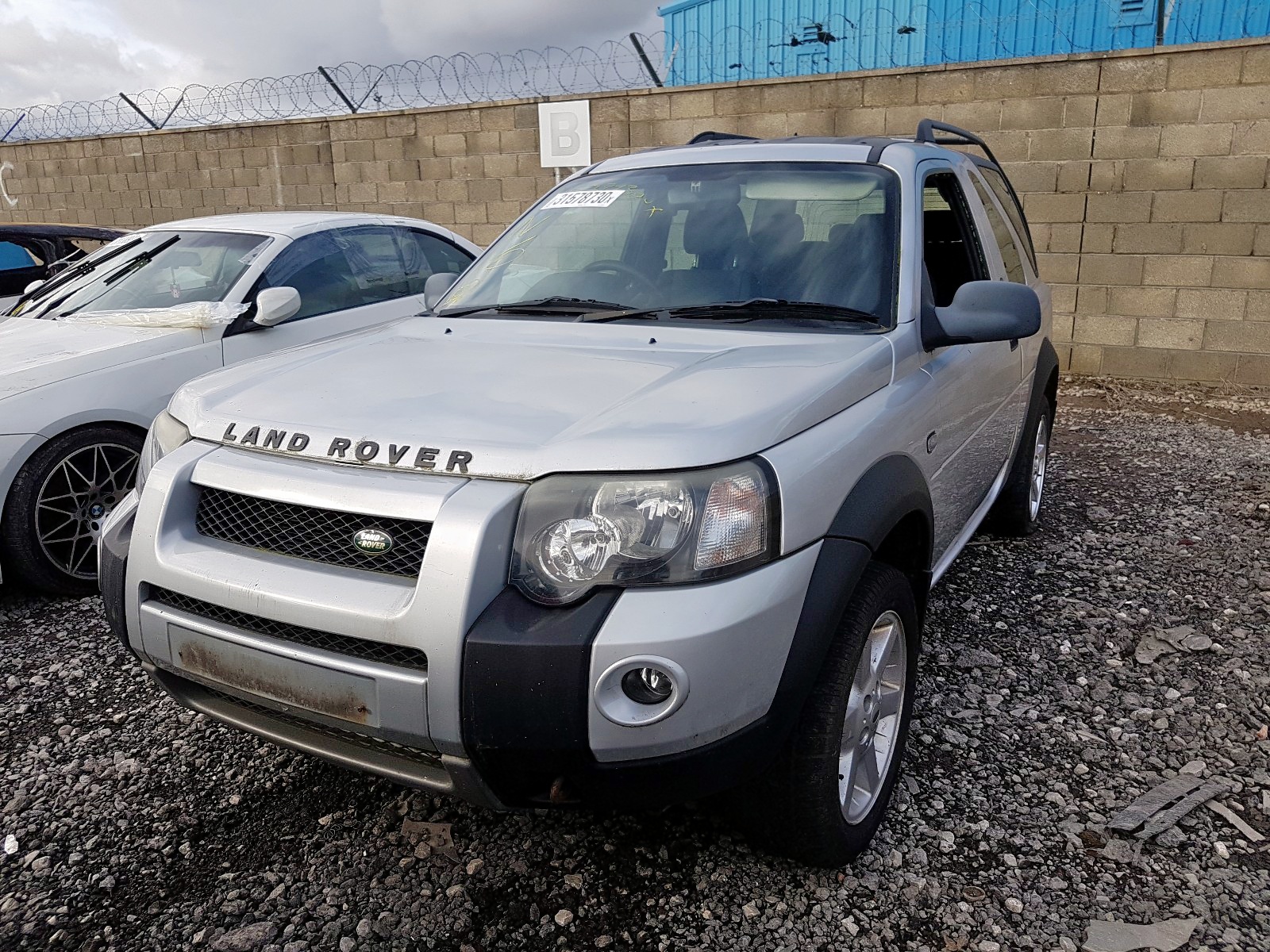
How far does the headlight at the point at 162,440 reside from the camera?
7.94 feet

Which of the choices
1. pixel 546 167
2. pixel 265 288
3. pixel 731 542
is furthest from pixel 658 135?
pixel 731 542

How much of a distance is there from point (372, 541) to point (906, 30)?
9.41 meters

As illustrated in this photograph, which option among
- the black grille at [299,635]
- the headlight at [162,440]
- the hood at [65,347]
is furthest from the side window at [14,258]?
the black grille at [299,635]

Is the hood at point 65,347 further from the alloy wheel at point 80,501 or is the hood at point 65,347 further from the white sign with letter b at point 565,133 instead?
the white sign with letter b at point 565,133

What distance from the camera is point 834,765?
7.06ft

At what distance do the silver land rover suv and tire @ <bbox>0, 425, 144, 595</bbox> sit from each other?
182cm

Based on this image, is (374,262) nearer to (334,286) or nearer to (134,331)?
(334,286)

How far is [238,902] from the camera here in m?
2.31

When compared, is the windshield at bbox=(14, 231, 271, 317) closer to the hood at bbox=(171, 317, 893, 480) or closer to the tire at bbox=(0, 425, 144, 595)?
the tire at bbox=(0, 425, 144, 595)

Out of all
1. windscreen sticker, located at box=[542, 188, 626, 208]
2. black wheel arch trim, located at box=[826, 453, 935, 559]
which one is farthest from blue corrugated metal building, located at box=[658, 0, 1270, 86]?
black wheel arch trim, located at box=[826, 453, 935, 559]

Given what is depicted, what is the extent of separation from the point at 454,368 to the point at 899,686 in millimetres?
1481

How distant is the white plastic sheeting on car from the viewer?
4.64m

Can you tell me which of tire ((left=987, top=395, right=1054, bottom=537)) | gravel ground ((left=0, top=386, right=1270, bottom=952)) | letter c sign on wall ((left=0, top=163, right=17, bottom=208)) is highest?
letter c sign on wall ((left=0, top=163, right=17, bottom=208))

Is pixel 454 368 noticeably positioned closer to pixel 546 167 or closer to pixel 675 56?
pixel 546 167
